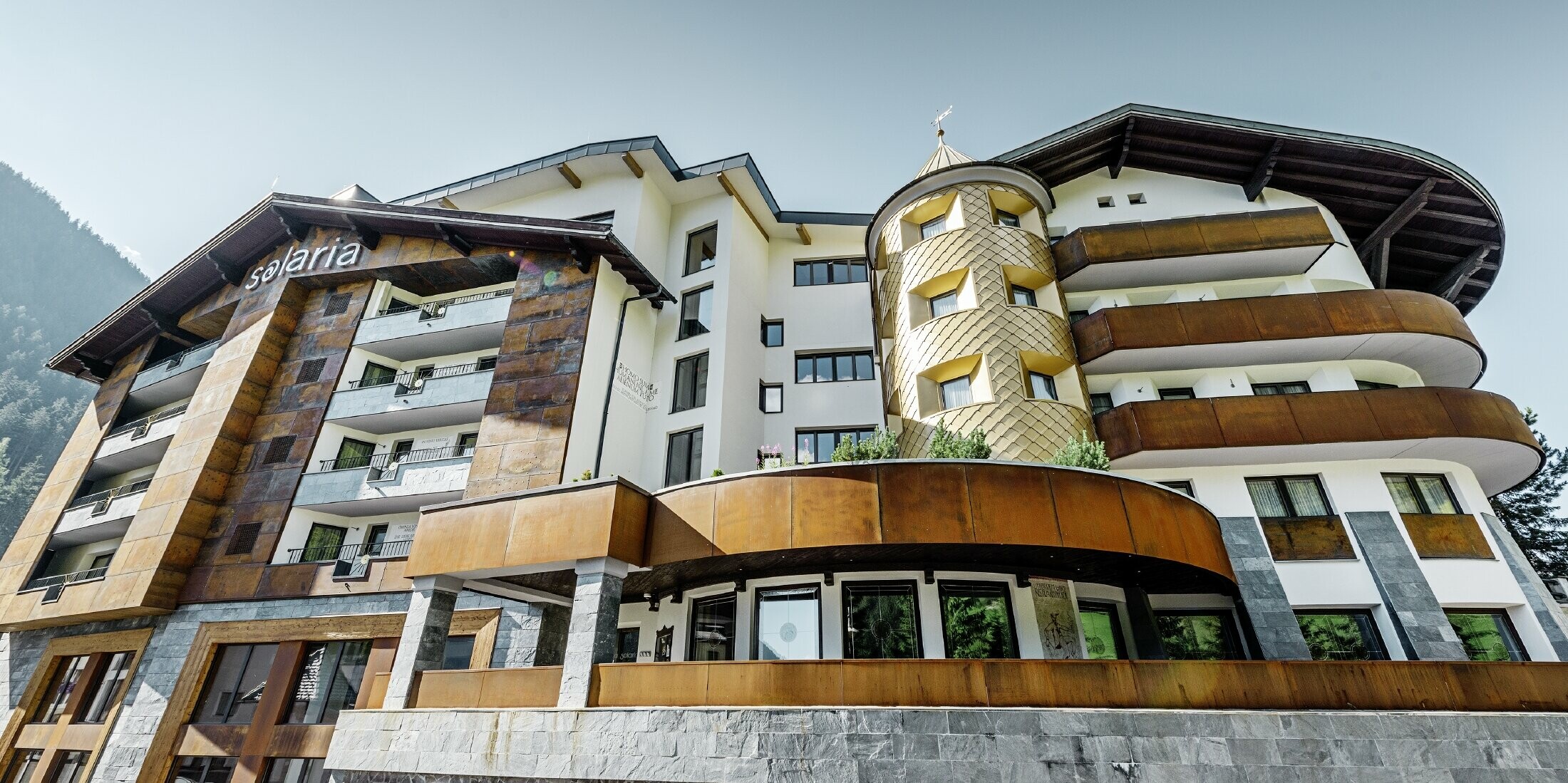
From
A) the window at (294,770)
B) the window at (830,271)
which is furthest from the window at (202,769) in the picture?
the window at (830,271)

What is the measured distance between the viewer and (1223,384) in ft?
73.1

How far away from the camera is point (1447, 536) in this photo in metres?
18.8

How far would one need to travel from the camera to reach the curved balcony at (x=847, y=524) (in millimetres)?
13281

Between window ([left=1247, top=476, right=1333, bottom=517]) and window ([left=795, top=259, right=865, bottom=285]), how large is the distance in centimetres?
1592

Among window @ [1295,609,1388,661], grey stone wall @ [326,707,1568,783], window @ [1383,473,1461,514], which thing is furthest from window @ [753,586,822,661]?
window @ [1383,473,1461,514]

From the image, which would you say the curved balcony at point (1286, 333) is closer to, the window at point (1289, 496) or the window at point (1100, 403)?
the window at point (1100, 403)

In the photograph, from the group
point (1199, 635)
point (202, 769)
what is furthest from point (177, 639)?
point (1199, 635)

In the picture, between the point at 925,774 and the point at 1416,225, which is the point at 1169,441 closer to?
the point at 925,774

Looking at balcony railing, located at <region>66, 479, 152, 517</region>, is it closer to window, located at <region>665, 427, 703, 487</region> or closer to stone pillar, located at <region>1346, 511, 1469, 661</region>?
window, located at <region>665, 427, 703, 487</region>

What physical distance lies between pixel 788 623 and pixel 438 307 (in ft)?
60.8

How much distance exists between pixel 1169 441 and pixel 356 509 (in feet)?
87.6

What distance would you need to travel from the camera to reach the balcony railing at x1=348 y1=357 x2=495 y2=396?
76.0ft

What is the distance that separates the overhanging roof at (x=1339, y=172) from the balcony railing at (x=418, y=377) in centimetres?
2213

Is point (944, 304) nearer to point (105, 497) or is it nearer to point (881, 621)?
point (881, 621)
